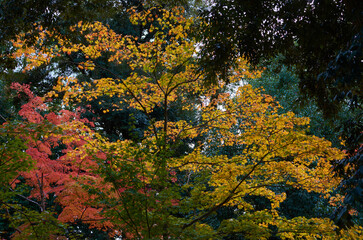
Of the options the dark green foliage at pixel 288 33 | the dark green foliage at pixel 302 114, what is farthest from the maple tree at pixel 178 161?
the dark green foliage at pixel 302 114

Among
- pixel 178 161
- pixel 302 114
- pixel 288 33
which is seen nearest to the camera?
pixel 288 33

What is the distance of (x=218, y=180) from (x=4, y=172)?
3.65m

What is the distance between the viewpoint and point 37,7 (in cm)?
417

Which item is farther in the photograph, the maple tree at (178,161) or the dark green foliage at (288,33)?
the maple tree at (178,161)

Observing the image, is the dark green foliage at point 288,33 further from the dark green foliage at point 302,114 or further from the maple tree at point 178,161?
the maple tree at point 178,161

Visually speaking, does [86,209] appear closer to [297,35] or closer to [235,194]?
[235,194]

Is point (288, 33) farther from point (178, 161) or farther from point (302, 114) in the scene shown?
point (302, 114)

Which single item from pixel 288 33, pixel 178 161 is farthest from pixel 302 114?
pixel 288 33

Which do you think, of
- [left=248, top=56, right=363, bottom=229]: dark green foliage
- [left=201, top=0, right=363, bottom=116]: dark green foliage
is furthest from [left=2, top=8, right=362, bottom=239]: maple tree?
[left=248, top=56, right=363, bottom=229]: dark green foliage

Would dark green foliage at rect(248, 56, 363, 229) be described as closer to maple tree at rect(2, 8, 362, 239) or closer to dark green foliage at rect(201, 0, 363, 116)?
dark green foliage at rect(201, 0, 363, 116)

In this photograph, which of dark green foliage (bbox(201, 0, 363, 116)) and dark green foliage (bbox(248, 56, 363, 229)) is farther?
dark green foliage (bbox(248, 56, 363, 229))

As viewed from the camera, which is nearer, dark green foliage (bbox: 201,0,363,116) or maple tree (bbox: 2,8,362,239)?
dark green foliage (bbox: 201,0,363,116)

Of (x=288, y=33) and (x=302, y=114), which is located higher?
(x=302, y=114)

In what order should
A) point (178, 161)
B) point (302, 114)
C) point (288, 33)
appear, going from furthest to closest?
1. point (302, 114)
2. point (178, 161)
3. point (288, 33)
